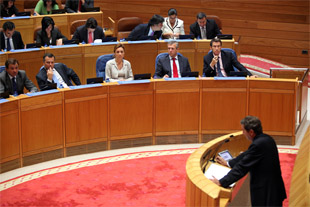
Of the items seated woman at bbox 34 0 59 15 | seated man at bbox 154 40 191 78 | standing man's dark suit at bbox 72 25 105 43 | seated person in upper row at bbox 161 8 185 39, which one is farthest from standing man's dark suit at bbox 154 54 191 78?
seated woman at bbox 34 0 59 15

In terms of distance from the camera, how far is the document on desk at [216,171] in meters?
4.54

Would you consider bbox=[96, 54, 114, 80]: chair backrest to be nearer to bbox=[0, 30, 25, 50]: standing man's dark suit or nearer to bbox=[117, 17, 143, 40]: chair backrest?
bbox=[0, 30, 25, 50]: standing man's dark suit

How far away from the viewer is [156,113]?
7121 millimetres

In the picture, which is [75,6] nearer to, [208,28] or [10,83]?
[208,28]

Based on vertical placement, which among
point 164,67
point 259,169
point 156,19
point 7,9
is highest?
point 7,9

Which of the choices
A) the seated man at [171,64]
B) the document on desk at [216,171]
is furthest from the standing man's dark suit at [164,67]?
the document on desk at [216,171]

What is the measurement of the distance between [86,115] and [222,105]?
171cm

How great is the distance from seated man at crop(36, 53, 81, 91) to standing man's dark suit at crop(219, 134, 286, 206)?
3.14 metres

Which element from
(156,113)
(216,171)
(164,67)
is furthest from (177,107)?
(216,171)

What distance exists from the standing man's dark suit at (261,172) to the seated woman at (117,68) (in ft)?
10.7

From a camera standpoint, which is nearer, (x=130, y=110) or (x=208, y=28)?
(x=130, y=110)

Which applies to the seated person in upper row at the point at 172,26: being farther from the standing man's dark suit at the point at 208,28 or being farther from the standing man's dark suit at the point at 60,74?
the standing man's dark suit at the point at 60,74

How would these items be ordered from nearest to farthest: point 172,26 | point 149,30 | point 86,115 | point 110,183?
point 110,183 → point 86,115 → point 149,30 → point 172,26

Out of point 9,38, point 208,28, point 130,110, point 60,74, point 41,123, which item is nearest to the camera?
point 41,123
